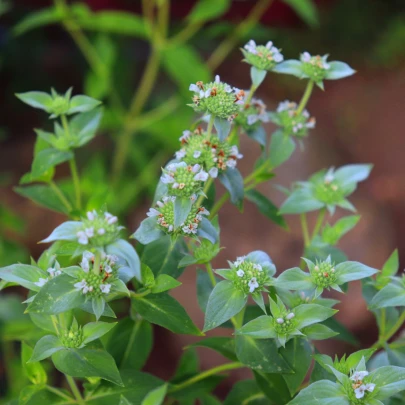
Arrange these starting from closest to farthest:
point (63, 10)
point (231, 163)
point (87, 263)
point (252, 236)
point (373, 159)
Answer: point (87, 263)
point (231, 163)
point (63, 10)
point (252, 236)
point (373, 159)

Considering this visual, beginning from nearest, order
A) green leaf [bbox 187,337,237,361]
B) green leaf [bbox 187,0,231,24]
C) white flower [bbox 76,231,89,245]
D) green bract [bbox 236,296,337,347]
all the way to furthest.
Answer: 1. white flower [bbox 76,231,89,245]
2. green bract [bbox 236,296,337,347]
3. green leaf [bbox 187,337,237,361]
4. green leaf [bbox 187,0,231,24]

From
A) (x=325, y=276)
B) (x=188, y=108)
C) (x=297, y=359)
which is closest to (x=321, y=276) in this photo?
(x=325, y=276)

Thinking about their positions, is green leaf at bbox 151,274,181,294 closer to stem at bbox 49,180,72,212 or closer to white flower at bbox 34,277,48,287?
white flower at bbox 34,277,48,287

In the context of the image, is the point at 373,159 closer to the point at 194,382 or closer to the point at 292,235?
the point at 292,235

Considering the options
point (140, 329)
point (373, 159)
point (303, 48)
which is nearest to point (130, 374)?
point (140, 329)

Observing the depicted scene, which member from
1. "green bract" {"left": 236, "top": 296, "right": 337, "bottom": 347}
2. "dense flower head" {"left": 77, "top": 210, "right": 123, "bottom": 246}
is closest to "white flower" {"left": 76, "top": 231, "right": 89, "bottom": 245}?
"dense flower head" {"left": 77, "top": 210, "right": 123, "bottom": 246}
